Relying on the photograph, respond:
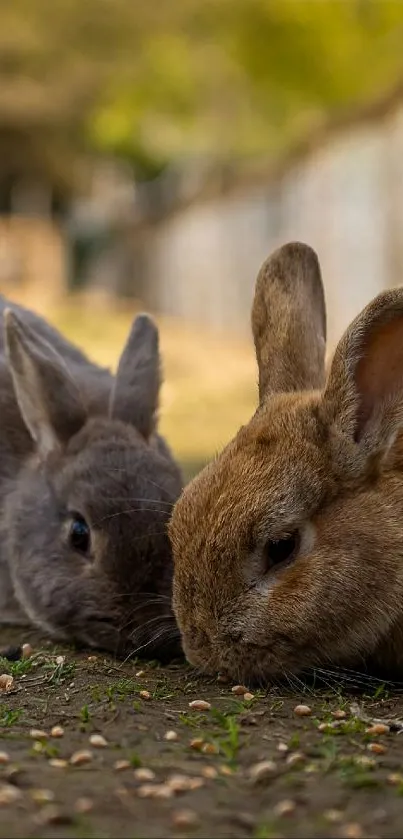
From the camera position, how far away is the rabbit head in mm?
4777

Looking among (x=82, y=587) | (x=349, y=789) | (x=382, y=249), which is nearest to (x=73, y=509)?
(x=82, y=587)

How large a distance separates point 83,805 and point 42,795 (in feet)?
0.44

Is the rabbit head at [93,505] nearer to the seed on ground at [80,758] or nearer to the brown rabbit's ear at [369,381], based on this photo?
the brown rabbit's ear at [369,381]

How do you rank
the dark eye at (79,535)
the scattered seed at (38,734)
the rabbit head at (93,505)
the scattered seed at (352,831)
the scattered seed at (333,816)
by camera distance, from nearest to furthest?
the scattered seed at (352,831), the scattered seed at (333,816), the scattered seed at (38,734), the rabbit head at (93,505), the dark eye at (79,535)

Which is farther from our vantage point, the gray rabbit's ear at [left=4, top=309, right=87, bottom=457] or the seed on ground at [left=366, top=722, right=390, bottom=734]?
the gray rabbit's ear at [left=4, top=309, right=87, bottom=457]

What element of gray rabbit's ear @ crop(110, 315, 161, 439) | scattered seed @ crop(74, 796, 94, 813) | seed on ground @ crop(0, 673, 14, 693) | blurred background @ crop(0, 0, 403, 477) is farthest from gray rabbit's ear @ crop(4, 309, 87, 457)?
blurred background @ crop(0, 0, 403, 477)

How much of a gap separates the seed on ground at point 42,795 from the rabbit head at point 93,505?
5.58ft

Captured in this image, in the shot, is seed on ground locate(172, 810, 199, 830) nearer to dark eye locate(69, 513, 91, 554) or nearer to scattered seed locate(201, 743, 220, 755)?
scattered seed locate(201, 743, 220, 755)

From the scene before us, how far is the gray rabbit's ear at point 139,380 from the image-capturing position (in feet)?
19.0

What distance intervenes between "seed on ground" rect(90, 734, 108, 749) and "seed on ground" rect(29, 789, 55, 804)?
1.42 ft

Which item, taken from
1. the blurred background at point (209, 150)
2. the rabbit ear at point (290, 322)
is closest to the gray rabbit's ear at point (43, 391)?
the rabbit ear at point (290, 322)

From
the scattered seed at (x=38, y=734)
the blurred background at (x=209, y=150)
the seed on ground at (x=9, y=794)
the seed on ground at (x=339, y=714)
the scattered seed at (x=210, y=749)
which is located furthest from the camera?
the blurred background at (x=209, y=150)

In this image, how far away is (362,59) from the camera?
22.5 metres

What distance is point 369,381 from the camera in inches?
168
